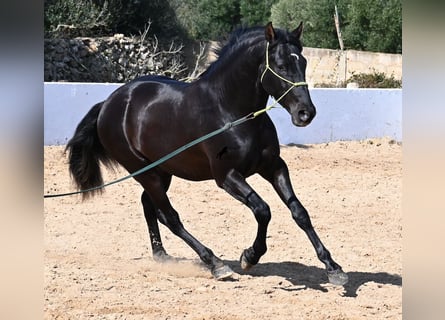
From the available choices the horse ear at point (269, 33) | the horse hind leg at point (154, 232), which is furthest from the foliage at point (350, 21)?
the horse ear at point (269, 33)

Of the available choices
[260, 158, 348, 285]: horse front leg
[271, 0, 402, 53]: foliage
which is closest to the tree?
[271, 0, 402, 53]: foliage

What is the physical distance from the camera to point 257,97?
5199 millimetres

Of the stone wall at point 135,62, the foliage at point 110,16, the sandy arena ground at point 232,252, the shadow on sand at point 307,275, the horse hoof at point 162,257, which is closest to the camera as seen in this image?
the sandy arena ground at point 232,252

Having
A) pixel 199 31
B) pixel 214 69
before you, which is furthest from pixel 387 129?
pixel 199 31

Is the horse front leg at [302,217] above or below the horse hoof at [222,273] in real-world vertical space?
above

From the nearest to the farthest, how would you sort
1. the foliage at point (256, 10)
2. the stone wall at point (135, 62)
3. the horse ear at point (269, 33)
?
the horse ear at point (269, 33)
the stone wall at point (135, 62)
the foliage at point (256, 10)

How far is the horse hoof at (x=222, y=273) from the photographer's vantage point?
5.45 metres

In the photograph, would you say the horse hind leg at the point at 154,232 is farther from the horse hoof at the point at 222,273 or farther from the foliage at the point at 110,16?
the foliage at the point at 110,16

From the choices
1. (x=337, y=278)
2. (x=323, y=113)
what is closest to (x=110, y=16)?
(x=323, y=113)

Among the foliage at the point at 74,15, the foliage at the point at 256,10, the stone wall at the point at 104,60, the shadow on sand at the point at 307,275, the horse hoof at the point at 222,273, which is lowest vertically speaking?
the shadow on sand at the point at 307,275

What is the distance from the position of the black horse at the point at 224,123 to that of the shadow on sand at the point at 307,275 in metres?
0.32

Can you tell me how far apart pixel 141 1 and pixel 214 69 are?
51.1ft
